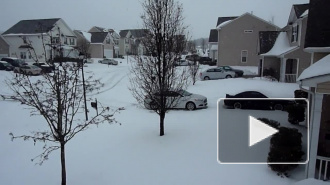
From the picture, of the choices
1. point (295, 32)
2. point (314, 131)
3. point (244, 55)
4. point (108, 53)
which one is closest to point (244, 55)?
point (244, 55)

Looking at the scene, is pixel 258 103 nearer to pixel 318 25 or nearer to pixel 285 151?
pixel 318 25

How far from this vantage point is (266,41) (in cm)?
2592

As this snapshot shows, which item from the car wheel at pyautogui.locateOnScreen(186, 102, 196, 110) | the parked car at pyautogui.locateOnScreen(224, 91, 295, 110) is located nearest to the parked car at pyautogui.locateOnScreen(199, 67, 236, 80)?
the parked car at pyautogui.locateOnScreen(224, 91, 295, 110)

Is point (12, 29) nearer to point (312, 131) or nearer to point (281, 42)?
point (281, 42)

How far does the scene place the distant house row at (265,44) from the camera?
19.4 metres

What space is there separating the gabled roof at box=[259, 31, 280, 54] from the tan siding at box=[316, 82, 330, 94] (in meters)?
21.5

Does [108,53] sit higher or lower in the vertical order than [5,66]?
higher

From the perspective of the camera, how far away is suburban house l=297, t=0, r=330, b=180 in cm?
549

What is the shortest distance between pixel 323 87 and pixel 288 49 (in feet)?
57.3

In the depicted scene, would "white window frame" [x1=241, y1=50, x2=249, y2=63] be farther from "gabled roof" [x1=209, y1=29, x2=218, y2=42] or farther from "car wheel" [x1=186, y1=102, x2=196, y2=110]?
"car wheel" [x1=186, y1=102, x2=196, y2=110]

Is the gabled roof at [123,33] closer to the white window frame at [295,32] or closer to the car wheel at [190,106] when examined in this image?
the white window frame at [295,32]

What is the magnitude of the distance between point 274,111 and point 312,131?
25.4 feet
